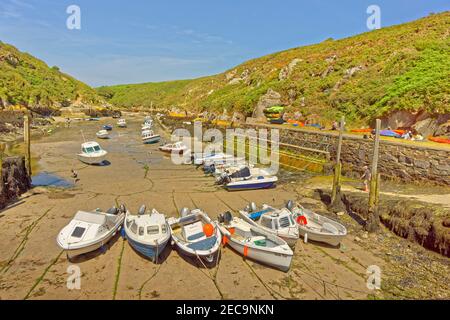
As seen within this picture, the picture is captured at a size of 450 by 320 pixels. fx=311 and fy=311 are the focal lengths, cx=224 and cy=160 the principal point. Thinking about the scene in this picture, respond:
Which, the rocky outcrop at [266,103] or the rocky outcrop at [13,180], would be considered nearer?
the rocky outcrop at [13,180]

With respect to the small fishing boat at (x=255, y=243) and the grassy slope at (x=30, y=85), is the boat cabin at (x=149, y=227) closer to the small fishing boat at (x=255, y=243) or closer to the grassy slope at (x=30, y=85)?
the small fishing boat at (x=255, y=243)

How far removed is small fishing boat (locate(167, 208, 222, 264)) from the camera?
13094 mm

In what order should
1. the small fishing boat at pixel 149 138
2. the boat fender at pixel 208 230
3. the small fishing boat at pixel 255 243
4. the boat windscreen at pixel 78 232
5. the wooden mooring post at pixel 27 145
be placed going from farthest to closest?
1. the small fishing boat at pixel 149 138
2. the wooden mooring post at pixel 27 145
3. the boat fender at pixel 208 230
4. the boat windscreen at pixel 78 232
5. the small fishing boat at pixel 255 243

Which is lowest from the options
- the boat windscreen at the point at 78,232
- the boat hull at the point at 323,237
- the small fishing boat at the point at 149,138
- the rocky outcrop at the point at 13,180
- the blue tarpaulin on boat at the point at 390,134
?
the boat hull at the point at 323,237

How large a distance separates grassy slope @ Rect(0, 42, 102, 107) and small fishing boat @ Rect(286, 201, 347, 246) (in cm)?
8219

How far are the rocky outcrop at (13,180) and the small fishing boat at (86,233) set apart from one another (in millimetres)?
8463

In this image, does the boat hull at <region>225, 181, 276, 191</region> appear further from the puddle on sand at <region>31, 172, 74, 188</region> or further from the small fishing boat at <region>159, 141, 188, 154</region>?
the small fishing boat at <region>159, 141, 188, 154</region>

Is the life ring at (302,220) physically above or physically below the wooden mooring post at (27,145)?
below

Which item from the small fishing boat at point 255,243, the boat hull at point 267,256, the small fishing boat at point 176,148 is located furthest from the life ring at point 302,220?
the small fishing boat at point 176,148

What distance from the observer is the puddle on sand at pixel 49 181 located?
24922mm

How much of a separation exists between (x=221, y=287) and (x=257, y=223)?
4.75 metres

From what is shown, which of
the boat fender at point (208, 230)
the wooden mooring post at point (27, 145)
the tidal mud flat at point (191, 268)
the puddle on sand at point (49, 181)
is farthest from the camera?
the puddle on sand at point (49, 181)

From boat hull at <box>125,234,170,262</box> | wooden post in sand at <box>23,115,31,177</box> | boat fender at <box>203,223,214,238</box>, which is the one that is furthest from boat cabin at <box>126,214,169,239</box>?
wooden post in sand at <box>23,115,31,177</box>
